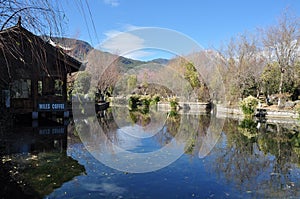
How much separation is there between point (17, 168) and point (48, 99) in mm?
7820

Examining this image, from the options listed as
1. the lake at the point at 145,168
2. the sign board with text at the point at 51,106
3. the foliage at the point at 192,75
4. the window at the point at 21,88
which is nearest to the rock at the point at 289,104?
the foliage at the point at 192,75

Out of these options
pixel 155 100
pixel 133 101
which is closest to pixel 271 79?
pixel 155 100

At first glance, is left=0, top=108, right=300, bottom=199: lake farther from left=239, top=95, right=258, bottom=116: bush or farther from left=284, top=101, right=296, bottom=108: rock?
left=284, top=101, right=296, bottom=108: rock

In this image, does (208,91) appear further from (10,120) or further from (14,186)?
(14,186)

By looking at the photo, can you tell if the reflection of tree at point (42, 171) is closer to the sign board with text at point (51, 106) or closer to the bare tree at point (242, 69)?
the sign board with text at point (51, 106)

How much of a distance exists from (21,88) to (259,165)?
1080cm

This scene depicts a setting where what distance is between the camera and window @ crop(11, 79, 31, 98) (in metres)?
11.6

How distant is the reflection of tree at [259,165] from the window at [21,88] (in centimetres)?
929

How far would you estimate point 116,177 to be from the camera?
13.8 feet

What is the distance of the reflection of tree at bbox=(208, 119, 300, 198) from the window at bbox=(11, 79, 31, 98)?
366 inches

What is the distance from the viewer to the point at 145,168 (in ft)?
15.8

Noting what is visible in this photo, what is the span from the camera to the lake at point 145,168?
3588 mm

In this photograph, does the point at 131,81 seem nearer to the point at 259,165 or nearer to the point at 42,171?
the point at 259,165

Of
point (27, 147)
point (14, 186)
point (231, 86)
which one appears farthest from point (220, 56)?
point (14, 186)
